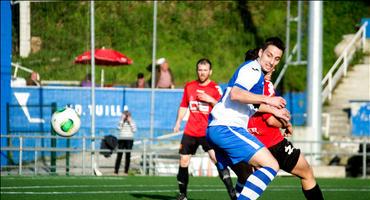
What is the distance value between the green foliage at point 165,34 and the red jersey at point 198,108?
9.48 metres

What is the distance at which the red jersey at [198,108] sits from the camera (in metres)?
14.0

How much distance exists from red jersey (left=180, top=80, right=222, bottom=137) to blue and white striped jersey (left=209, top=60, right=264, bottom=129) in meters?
4.52

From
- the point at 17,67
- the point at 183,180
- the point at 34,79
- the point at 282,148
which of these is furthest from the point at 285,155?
the point at 17,67

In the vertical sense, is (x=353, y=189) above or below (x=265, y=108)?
below

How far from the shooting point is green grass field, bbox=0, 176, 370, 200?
44.4 ft

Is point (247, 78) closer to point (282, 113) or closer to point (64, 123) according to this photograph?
point (282, 113)

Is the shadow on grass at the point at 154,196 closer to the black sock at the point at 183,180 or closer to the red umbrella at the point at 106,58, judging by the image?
the black sock at the point at 183,180

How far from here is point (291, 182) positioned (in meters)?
17.9

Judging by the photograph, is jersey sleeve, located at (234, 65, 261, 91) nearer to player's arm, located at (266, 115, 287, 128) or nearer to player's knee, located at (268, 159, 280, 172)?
player's knee, located at (268, 159, 280, 172)

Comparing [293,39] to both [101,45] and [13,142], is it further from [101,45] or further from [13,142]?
[13,142]

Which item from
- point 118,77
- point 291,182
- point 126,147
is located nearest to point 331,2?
point 118,77

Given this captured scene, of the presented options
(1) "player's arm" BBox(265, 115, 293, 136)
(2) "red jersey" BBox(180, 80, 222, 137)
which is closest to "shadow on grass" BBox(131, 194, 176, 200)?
(2) "red jersey" BBox(180, 80, 222, 137)

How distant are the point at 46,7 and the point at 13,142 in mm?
3532

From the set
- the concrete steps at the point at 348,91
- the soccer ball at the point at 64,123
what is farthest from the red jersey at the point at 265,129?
the concrete steps at the point at 348,91
